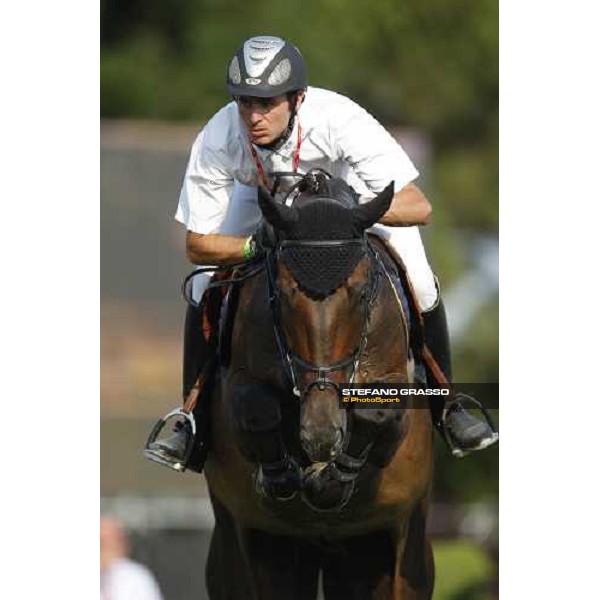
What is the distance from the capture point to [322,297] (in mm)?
4168

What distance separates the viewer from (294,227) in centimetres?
432

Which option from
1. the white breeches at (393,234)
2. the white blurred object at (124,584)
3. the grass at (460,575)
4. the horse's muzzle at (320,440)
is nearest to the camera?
the horse's muzzle at (320,440)

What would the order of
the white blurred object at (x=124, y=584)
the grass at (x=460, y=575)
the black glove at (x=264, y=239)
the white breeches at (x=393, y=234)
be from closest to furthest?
the black glove at (x=264, y=239), the white breeches at (x=393, y=234), the white blurred object at (x=124, y=584), the grass at (x=460, y=575)

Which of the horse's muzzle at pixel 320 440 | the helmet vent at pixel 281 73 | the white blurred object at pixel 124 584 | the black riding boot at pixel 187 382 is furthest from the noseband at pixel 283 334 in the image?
the white blurred object at pixel 124 584

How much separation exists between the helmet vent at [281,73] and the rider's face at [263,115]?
0.16ft

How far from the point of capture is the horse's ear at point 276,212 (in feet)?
14.1

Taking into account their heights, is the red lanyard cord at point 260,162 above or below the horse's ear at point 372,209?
above

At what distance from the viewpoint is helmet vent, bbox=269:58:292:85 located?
465 cm

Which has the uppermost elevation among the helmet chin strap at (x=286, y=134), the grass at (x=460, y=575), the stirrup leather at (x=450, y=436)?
the helmet chin strap at (x=286, y=134)

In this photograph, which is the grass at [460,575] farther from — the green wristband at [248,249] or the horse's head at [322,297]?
the horse's head at [322,297]

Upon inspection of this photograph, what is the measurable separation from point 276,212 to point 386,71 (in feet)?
21.0

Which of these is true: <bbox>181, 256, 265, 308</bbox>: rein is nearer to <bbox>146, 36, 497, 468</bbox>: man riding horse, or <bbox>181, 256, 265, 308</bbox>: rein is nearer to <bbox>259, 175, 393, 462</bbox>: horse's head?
<bbox>146, 36, 497, 468</bbox>: man riding horse

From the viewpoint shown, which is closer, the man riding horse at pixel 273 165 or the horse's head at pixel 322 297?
the horse's head at pixel 322 297
